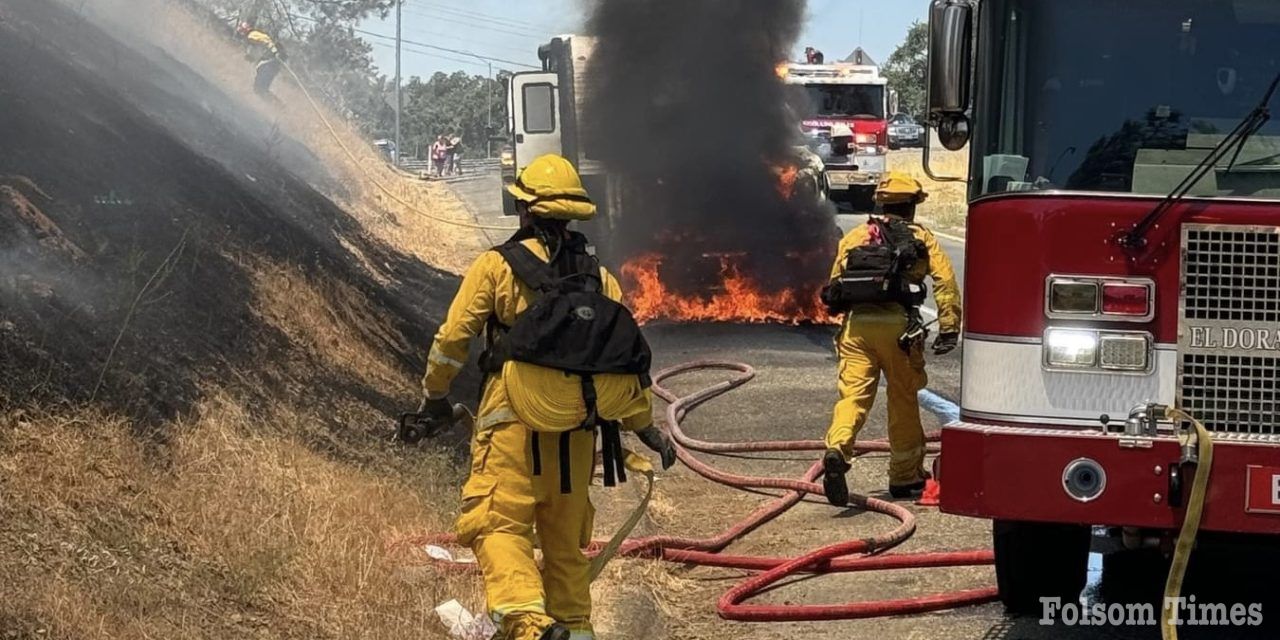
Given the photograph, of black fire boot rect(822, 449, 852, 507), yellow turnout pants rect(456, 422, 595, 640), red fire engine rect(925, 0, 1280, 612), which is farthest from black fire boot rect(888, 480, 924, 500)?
yellow turnout pants rect(456, 422, 595, 640)

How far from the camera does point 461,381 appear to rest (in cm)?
1079

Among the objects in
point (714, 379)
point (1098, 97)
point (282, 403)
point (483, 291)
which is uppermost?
point (1098, 97)

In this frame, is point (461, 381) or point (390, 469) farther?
point (461, 381)

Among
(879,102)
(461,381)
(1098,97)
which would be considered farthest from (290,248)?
(879,102)

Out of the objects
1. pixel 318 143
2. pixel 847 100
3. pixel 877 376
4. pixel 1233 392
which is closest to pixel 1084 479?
pixel 1233 392

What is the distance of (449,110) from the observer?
8856cm

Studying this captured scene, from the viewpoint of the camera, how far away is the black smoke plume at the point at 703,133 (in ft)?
52.1

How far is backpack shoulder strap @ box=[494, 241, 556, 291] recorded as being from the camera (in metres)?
4.73

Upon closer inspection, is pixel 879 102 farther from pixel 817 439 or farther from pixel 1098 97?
pixel 1098 97

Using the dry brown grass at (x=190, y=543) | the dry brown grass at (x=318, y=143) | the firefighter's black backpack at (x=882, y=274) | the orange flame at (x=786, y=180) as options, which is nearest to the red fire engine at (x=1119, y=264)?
the dry brown grass at (x=190, y=543)

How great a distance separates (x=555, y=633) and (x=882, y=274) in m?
3.43

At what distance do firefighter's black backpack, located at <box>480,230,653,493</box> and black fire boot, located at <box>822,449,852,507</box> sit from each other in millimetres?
2589

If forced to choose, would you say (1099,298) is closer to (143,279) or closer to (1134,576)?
(1134,576)

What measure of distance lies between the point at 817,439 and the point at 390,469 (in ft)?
10.9
